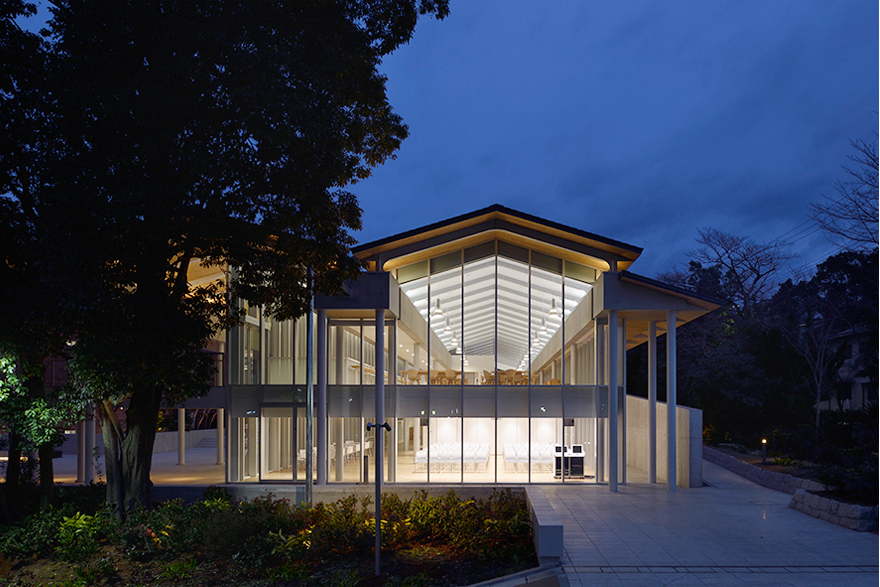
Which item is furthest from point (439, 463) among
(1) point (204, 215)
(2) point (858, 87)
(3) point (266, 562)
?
(2) point (858, 87)

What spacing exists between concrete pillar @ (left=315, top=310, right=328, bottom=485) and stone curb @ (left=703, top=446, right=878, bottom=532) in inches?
423

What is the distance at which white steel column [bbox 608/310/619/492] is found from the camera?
1648 centimetres

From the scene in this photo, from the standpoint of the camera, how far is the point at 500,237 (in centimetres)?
1809

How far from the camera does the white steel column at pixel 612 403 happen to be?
1648cm

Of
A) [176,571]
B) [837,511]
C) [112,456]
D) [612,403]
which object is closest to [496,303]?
[612,403]

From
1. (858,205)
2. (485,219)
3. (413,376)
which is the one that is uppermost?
(858,205)

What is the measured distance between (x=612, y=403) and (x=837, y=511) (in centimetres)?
573

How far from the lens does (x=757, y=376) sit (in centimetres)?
2750

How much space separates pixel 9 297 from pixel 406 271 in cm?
935

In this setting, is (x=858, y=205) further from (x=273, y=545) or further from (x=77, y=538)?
(x=77, y=538)

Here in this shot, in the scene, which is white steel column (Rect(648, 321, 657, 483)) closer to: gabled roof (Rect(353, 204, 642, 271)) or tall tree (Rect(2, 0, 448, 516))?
gabled roof (Rect(353, 204, 642, 271))

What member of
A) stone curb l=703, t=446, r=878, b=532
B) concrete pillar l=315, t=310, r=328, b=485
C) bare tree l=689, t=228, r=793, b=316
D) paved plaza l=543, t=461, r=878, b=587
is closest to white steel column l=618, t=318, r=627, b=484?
paved plaza l=543, t=461, r=878, b=587

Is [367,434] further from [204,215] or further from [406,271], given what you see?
[204,215]

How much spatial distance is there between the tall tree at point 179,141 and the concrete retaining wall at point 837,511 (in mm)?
10679
